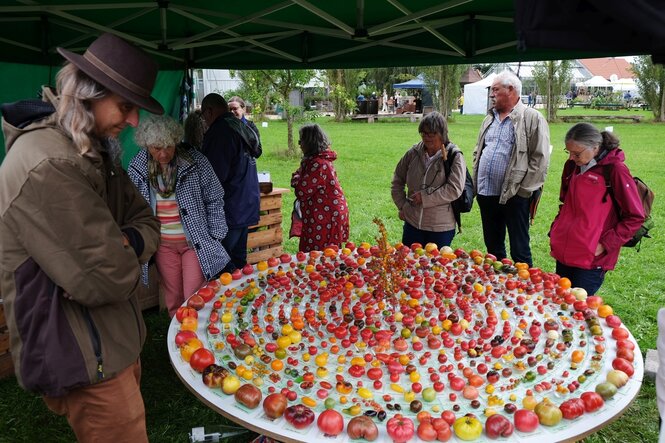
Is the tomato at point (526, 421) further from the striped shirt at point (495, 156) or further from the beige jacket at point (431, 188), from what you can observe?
the striped shirt at point (495, 156)

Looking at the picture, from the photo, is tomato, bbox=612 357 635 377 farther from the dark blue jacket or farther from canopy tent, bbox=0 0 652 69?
the dark blue jacket

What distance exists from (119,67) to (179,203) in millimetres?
1722

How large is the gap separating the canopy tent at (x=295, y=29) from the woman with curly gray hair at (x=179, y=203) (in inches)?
42.0

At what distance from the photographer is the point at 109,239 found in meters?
1.67

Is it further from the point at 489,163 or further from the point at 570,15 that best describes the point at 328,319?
the point at 489,163

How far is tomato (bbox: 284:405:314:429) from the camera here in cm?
174

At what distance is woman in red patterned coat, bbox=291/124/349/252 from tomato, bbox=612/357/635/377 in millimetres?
2737

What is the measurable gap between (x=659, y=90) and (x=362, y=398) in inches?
1083

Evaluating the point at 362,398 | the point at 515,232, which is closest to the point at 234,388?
the point at 362,398

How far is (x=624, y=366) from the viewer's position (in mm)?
2082

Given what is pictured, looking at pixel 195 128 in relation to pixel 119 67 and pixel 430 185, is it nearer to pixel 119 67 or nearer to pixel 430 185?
pixel 430 185

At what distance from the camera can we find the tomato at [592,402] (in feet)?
6.00

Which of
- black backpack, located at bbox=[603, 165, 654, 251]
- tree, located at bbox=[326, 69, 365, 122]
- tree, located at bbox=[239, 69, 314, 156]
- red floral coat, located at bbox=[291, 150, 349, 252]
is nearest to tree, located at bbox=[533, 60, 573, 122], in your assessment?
tree, located at bbox=[326, 69, 365, 122]

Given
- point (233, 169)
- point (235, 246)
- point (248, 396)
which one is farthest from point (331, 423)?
point (235, 246)
